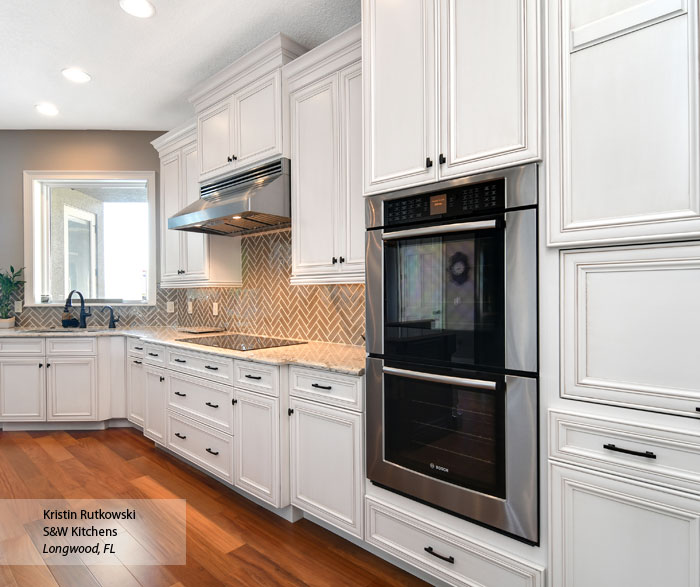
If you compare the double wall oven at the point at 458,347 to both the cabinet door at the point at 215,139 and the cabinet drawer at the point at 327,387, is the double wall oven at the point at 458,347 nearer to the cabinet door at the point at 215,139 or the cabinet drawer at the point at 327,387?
the cabinet drawer at the point at 327,387

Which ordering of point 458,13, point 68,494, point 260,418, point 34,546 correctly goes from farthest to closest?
point 68,494 → point 260,418 → point 34,546 → point 458,13

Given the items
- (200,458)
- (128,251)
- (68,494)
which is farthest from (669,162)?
(128,251)

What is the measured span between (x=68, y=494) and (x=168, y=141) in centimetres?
287

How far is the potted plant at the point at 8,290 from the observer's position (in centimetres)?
420

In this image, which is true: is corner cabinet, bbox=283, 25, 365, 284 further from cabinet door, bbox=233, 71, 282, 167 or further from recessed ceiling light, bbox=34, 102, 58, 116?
recessed ceiling light, bbox=34, 102, 58, 116

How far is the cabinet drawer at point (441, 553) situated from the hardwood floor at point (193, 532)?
0.15 metres

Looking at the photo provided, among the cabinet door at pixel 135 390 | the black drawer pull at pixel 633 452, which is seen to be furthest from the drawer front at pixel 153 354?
the black drawer pull at pixel 633 452

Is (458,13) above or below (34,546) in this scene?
above

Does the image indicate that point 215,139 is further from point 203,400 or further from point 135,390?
point 135,390

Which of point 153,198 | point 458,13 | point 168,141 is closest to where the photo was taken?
point 458,13

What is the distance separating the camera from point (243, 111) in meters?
2.93

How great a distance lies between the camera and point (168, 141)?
3.88 m

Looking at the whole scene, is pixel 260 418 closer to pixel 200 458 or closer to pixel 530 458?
pixel 200 458

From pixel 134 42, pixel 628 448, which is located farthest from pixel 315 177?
pixel 628 448
